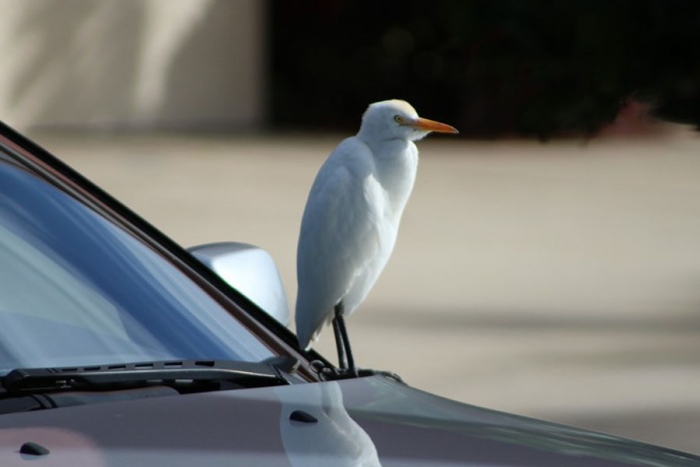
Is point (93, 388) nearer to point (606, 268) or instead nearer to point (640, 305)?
point (640, 305)

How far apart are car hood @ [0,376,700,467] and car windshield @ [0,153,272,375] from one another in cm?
24

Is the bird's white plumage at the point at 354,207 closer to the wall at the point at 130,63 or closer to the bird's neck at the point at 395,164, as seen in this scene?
the bird's neck at the point at 395,164

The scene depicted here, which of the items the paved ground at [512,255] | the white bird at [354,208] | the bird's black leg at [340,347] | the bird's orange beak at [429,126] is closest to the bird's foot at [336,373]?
the bird's black leg at [340,347]

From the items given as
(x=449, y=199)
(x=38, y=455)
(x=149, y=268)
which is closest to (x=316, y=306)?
(x=149, y=268)

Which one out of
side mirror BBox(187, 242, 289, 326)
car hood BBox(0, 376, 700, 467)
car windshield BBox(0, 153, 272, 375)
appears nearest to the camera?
car hood BBox(0, 376, 700, 467)

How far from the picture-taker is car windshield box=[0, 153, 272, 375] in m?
2.38

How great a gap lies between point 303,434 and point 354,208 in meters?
1.09

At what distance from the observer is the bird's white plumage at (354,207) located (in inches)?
120

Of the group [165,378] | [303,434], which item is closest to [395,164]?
[165,378]

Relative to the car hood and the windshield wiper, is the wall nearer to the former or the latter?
the windshield wiper

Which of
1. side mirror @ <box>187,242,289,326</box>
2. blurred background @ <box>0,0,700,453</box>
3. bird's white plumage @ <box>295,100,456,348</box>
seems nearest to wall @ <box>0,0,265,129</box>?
blurred background @ <box>0,0,700,453</box>

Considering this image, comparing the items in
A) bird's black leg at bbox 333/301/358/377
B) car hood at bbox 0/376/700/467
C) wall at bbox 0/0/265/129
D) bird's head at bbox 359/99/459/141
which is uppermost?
wall at bbox 0/0/265/129

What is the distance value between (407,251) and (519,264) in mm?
882

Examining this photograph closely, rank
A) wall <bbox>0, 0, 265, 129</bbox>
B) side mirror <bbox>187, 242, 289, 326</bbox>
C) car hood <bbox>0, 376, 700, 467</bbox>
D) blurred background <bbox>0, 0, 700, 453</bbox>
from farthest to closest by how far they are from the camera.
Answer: wall <bbox>0, 0, 265, 129</bbox>, blurred background <bbox>0, 0, 700, 453</bbox>, side mirror <bbox>187, 242, 289, 326</bbox>, car hood <bbox>0, 376, 700, 467</bbox>
